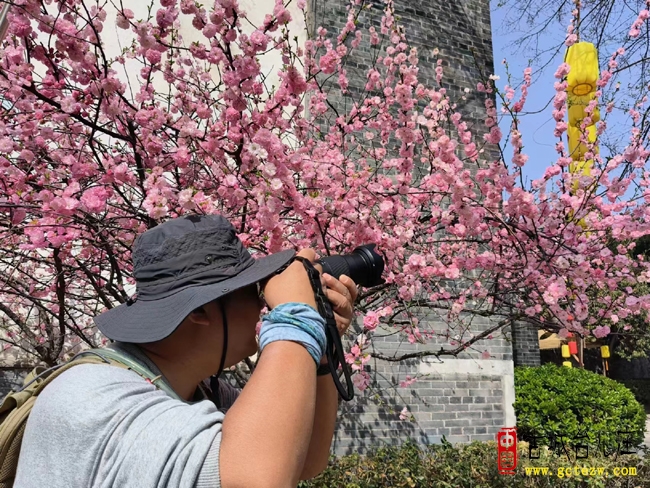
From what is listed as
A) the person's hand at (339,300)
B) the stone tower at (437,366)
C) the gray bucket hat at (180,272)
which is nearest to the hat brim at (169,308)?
the gray bucket hat at (180,272)

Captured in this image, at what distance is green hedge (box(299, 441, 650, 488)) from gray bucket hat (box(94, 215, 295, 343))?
3.44 m

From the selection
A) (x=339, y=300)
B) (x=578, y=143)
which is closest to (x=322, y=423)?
(x=339, y=300)

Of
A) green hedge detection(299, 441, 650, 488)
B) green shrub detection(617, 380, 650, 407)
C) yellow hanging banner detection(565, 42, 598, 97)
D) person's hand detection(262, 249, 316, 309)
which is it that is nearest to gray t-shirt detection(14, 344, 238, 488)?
person's hand detection(262, 249, 316, 309)

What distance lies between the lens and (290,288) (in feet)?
3.95

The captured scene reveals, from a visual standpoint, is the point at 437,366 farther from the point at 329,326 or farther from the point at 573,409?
the point at 329,326

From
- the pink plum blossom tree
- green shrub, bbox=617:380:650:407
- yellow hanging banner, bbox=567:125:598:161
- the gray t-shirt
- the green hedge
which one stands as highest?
yellow hanging banner, bbox=567:125:598:161

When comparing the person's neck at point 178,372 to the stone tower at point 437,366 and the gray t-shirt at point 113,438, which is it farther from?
the stone tower at point 437,366

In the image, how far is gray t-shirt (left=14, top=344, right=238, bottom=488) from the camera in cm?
94

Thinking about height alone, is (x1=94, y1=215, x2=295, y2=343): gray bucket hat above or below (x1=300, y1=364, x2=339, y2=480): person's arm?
above

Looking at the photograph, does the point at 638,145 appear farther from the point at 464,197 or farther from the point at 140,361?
the point at 140,361

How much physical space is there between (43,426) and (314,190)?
2.50 meters

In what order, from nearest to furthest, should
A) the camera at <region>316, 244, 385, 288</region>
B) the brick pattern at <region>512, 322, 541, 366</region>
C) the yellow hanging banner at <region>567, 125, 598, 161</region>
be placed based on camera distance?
the camera at <region>316, 244, 385, 288</region> → the yellow hanging banner at <region>567, 125, 598, 161</region> → the brick pattern at <region>512, 322, 541, 366</region>

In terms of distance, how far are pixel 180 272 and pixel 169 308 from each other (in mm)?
95

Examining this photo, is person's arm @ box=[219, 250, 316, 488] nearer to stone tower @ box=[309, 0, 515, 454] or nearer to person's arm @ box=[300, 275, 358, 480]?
person's arm @ box=[300, 275, 358, 480]
